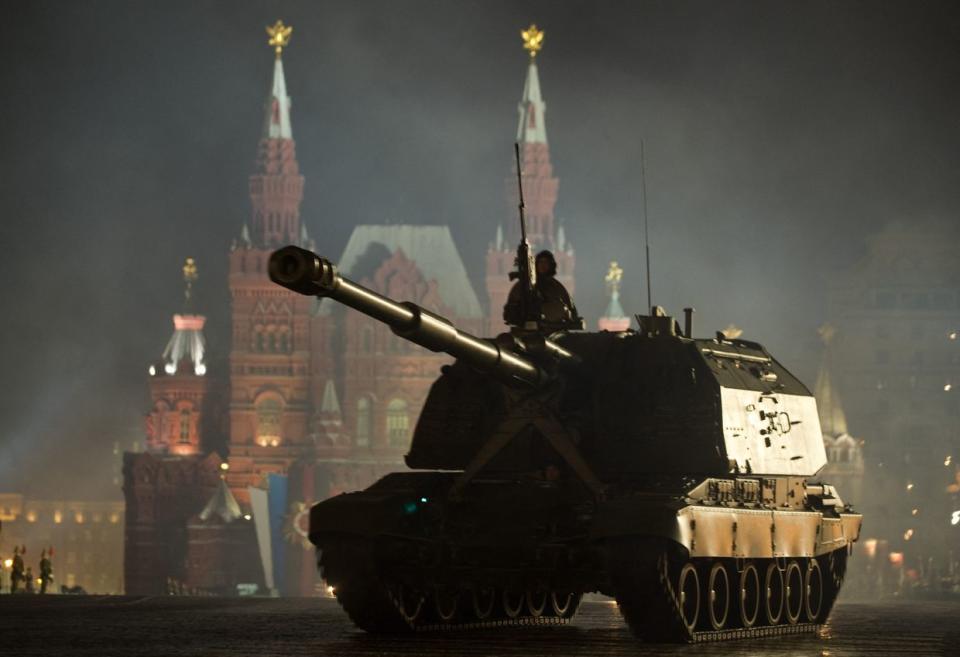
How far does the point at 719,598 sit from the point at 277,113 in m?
106

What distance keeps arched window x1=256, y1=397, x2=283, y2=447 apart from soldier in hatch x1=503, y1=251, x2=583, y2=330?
331 ft

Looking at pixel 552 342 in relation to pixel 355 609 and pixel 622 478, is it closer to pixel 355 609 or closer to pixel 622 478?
pixel 622 478

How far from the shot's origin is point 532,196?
401ft

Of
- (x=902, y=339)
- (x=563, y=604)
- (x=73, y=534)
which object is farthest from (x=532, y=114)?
(x=563, y=604)

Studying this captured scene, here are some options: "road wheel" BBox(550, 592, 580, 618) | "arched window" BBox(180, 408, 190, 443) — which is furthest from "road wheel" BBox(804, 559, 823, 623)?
"arched window" BBox(180, 408, 190, 443)

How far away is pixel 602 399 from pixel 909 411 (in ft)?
333

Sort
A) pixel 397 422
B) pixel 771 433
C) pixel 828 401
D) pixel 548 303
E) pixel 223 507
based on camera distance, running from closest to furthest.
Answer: pixel 548 303
pixel 771 433
pixel 828 401
pixel 223 507
pixel 397 422

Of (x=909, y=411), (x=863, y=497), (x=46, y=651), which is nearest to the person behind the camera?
(x=46, y=651)

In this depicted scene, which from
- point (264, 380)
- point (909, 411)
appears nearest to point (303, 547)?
point (264, 380)

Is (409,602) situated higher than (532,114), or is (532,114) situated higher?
(532,114)

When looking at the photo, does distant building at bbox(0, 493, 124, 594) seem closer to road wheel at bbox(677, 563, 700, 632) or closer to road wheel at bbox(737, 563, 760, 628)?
road wheel at bbox(737, 563, 760, 628)

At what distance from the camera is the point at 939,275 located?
12288 centimetres

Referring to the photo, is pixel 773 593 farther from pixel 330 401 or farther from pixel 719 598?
pixel 330 401

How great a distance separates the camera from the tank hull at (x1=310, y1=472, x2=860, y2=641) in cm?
1725
